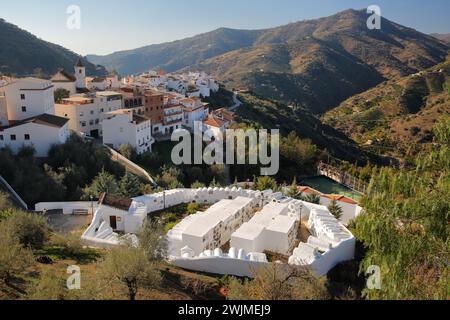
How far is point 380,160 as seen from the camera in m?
66.9

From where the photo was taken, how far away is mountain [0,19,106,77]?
7775 cm

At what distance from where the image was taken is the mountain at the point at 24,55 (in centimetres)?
7775

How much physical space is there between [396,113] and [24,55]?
274 ft

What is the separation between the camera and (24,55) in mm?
82625

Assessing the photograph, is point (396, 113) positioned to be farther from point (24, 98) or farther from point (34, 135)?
point (34, 135)

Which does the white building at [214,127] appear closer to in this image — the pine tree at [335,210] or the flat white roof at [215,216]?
the pine tree at [335,210]

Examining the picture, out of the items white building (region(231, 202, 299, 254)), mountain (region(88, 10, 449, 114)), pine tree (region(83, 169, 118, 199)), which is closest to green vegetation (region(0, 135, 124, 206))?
pine tree (region(83, 169, 118, 199))

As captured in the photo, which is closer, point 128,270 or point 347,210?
point 128,270

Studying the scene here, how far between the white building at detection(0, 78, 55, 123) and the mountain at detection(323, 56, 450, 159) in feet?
189

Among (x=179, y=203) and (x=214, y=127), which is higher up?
(x=214, y=127)

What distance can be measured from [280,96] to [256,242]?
108623 millimetres

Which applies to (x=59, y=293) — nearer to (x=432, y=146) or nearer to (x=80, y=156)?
(x=432, y=146)

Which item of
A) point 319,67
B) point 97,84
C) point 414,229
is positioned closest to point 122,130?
point 97,84
